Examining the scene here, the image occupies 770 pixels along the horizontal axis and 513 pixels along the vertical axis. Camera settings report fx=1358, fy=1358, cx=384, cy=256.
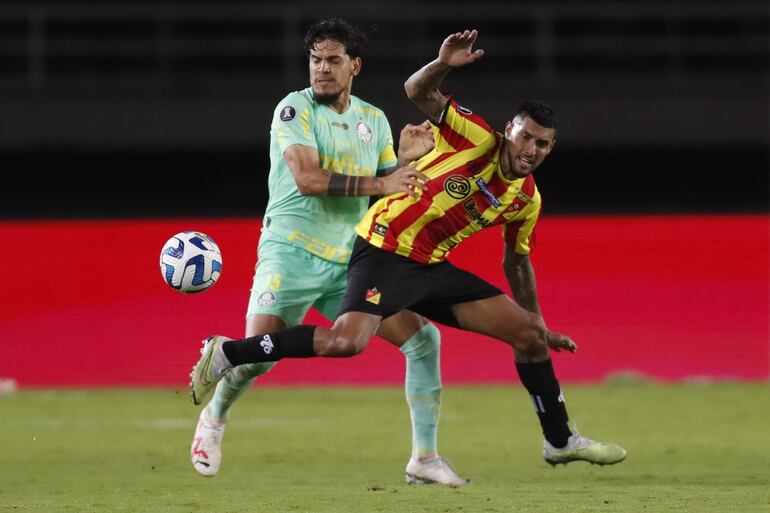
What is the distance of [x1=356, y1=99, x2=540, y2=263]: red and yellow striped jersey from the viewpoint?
632 cm

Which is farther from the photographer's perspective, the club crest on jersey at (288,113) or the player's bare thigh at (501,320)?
the club crest on jersey at (288,113)

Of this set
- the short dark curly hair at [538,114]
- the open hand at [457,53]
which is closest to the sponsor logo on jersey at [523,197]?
the short dark curly hair at [538,114]

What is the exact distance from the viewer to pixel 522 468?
730cm

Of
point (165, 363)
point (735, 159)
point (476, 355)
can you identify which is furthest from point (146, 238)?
point (735, 159)

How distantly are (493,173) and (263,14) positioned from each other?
1150 centimetres

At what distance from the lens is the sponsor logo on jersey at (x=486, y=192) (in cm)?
634

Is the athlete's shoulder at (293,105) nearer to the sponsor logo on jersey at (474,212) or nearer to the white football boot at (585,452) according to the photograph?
the sponsor logo on jersey at (474,212)

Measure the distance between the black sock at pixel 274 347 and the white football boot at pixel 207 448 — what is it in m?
0.70

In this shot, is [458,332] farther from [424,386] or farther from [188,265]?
[188,265]

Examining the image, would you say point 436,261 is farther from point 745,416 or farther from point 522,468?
point 745,416

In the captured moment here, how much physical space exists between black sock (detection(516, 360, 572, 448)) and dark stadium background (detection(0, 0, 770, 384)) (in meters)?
9.77

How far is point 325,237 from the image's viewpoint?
6715 mm

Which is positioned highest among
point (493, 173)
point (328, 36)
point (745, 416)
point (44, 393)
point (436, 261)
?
point (328, 36)

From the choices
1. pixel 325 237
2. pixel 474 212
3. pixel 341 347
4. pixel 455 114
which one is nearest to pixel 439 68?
pixel 455 114
